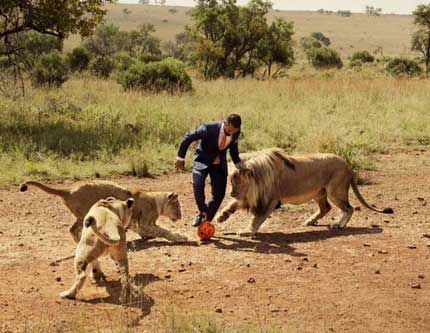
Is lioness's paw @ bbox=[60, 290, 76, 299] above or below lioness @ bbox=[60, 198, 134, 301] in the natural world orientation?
below

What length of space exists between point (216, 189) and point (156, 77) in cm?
1289

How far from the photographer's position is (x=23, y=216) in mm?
9414

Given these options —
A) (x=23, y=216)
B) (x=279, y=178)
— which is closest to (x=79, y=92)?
(x=23, y=216)

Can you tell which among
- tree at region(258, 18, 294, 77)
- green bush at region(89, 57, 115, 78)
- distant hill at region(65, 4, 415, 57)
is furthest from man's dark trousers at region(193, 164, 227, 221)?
distant hill at region(65, 4, 415, 57)

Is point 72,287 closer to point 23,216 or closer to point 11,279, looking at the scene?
point 11,279

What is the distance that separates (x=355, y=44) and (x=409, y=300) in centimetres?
8934

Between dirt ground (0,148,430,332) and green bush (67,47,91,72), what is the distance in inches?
904

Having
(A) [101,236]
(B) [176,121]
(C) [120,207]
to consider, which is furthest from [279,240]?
(B) [176,121]

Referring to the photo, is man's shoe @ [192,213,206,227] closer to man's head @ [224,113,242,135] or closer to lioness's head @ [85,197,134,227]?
man's head @ [224,113,242,135]

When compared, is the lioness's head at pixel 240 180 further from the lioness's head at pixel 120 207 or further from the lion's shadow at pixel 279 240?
the lioness's head at pixel 120 207

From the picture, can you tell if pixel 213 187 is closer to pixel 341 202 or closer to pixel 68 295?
pixel 341 202

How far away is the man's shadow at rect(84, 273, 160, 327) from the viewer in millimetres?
5997

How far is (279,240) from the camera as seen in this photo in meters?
8.38

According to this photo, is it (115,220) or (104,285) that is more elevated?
(115,220)
